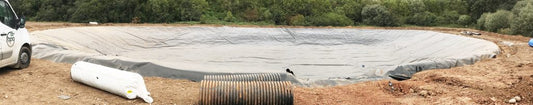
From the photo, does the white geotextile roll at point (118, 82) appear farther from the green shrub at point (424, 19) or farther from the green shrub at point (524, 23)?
the green shrub at point (424, 19)

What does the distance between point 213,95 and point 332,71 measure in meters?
6.75

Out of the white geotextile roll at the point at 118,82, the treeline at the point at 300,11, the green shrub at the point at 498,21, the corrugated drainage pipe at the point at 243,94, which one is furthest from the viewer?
the treeline at the point at 300,11

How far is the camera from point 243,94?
5863 millimetres

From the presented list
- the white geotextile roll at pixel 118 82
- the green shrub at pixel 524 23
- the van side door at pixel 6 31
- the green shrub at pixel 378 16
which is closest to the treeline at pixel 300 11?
the green shrub at pixel 378 16

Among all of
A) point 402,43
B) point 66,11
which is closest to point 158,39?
point 402,43

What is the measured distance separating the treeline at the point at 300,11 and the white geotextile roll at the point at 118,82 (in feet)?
56.7

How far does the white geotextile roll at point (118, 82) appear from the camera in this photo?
21.2 ft

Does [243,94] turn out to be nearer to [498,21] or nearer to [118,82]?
[118,82]

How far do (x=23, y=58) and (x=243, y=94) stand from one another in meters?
5.91

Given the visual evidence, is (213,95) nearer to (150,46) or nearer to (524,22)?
(150,46)

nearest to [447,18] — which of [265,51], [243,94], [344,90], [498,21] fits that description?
[498,21]

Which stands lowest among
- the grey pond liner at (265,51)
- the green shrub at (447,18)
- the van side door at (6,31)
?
the grey pond liner at (265,51)

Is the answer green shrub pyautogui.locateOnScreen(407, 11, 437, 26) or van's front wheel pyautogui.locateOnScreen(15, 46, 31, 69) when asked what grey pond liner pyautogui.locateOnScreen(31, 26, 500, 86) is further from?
green shrub pyautogui.locateOnScreen(407, 11, 437, 26)

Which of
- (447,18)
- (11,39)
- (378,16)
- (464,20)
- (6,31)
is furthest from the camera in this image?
(447,18)
